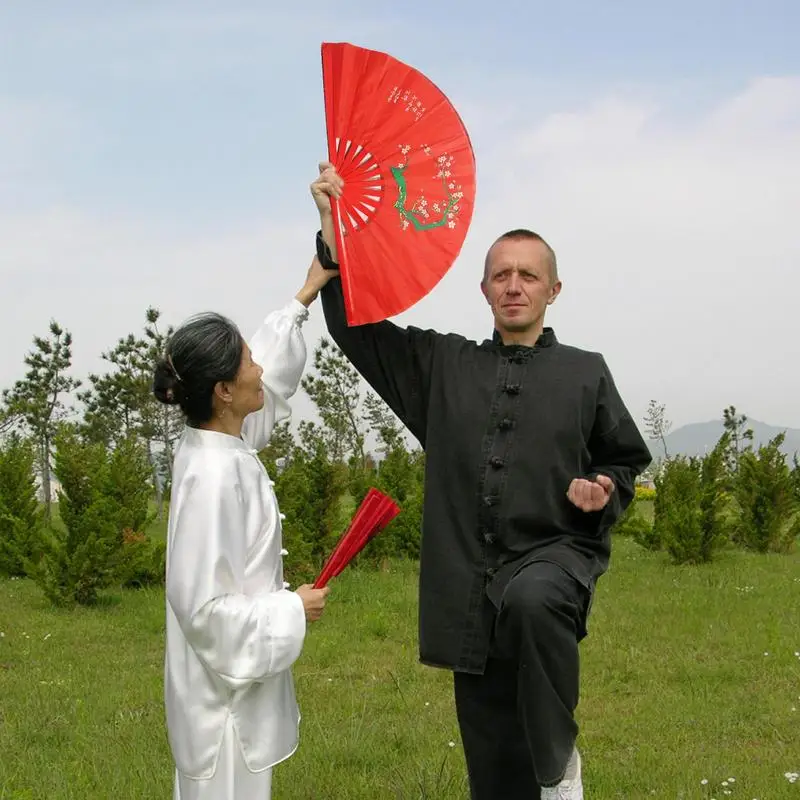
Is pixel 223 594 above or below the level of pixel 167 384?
below

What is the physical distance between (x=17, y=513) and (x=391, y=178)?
10.5 meters

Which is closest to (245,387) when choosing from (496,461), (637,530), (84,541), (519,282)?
(496,461)

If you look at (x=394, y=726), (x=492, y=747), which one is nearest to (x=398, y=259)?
(x=492, y=747)

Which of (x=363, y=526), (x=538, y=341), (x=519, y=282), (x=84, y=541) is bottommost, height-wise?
(x=84, y=541)

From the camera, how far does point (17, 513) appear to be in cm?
1231

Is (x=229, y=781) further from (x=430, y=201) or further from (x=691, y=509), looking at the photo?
(x=691, y=509)

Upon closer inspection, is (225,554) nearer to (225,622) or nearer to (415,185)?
(225,622)

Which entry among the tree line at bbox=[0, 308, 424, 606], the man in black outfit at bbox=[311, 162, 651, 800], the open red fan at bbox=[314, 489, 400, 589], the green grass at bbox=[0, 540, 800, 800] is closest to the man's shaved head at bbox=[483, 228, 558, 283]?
the man in black outfit at bbox=[311, 162, 651, 800]

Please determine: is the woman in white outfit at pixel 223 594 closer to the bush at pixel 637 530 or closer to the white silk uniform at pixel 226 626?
the white silk uniform at pixel 226 626

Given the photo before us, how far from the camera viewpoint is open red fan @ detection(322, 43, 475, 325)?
3.12 meters

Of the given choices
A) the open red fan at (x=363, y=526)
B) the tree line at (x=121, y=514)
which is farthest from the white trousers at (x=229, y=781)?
the tree line at (x=121, y=514)

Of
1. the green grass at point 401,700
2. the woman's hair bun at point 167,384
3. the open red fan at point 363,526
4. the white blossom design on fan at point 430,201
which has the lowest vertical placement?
the green grass at point 401,700

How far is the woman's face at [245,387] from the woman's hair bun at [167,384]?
5.6 inches

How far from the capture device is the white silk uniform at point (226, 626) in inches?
96.4
